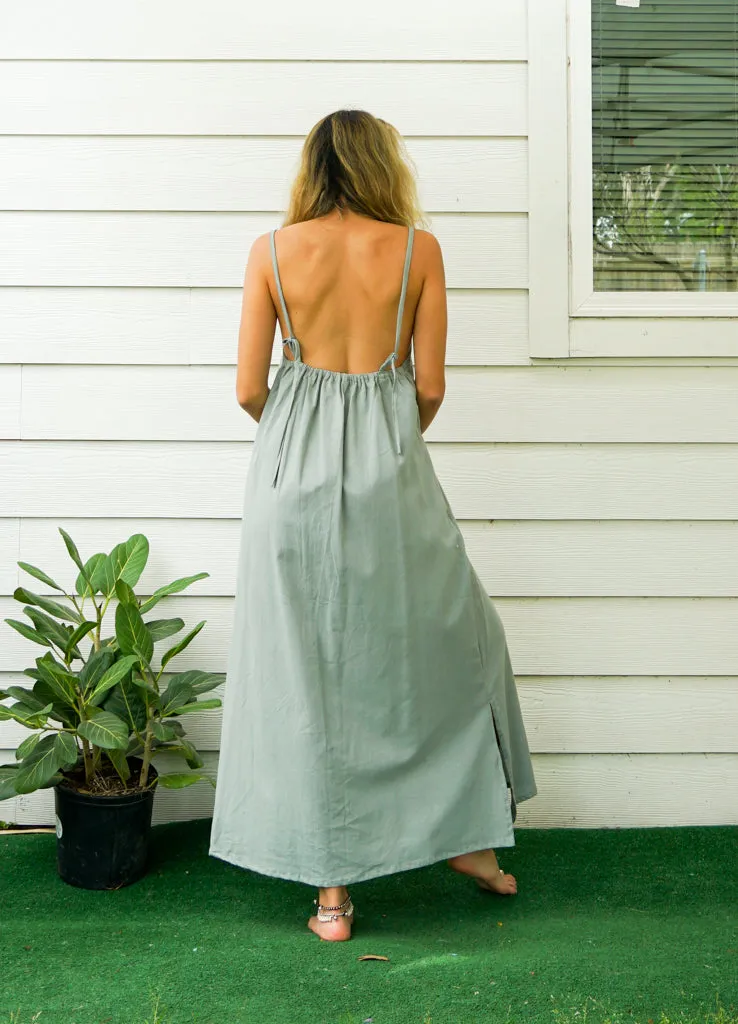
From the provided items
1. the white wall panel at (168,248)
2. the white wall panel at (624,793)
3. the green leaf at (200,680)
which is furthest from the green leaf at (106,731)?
the white wall panel at (168,248)

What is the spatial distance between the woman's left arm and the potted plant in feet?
1.89

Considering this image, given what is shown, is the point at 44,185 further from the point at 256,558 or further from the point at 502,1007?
the point at 502,1007

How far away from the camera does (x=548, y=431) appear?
2.62 m

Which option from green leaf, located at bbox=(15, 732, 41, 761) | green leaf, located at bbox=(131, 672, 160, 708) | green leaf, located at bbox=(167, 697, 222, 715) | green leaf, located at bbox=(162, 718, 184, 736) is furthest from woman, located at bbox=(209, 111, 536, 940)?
green leaf, located at bbox=(15, 732, 41, 761)

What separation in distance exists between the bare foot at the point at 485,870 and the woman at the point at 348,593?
0.60 feet

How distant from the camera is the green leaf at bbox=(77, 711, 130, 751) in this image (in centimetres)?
213

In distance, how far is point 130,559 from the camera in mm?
2410

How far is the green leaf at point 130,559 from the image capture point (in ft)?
7.86

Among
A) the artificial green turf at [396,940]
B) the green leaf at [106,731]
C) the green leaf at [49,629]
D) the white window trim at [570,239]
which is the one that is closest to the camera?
the artificial green turf at [396,940]

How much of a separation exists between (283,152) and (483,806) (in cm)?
172

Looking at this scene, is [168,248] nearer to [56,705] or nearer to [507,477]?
[507,477]

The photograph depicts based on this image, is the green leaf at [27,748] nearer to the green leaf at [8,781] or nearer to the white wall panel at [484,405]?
the green leaf at [8,781]

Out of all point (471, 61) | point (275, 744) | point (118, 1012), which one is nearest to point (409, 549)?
point (275, 744)

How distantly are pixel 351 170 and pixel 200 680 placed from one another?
122cm
